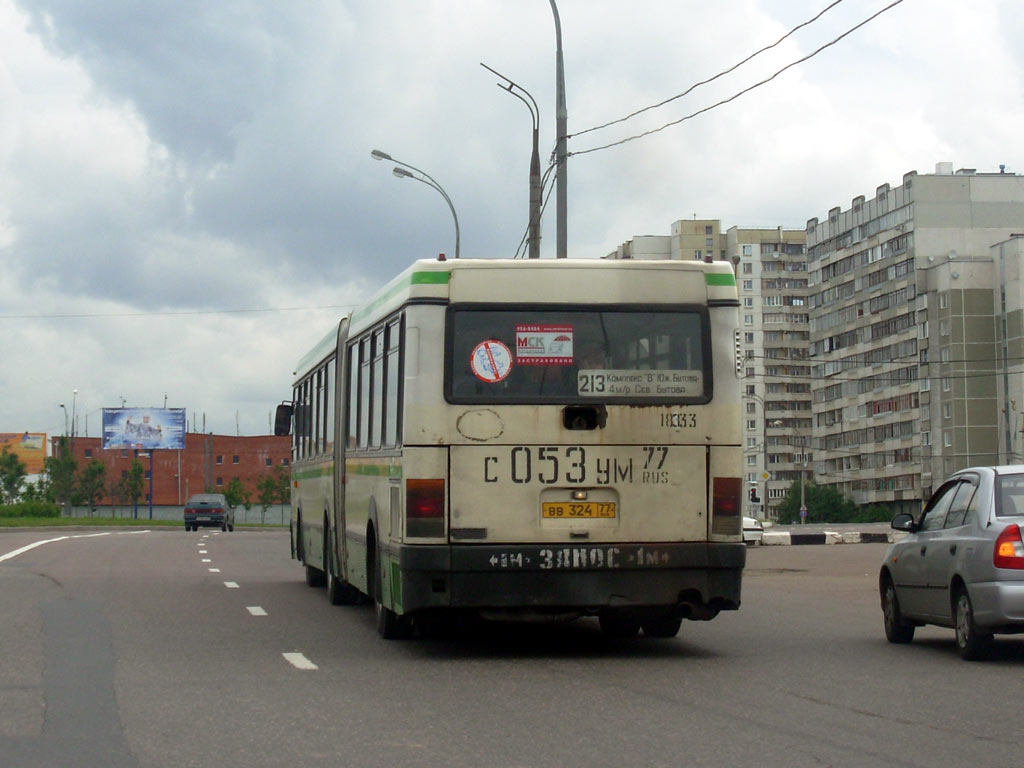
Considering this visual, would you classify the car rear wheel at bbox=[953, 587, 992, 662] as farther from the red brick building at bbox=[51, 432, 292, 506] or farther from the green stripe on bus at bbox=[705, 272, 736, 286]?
the red brick building at bbox=[51, 432, 292, 506]

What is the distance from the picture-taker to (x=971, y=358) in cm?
11988

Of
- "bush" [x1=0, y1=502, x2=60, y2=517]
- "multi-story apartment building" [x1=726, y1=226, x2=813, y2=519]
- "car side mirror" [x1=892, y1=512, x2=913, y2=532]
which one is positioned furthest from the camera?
"multi-story apartment building" [x1=726, y1=226, x2=813, y2=519]

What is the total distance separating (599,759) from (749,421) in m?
161

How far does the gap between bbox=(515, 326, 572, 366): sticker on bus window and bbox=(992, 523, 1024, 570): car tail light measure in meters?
3.36

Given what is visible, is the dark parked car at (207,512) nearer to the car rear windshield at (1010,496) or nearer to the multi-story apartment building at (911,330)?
the multi-story apartment building at (911,330)

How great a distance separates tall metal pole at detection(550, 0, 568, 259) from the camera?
91.4 feet

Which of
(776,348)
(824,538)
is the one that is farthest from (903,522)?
(776,348)

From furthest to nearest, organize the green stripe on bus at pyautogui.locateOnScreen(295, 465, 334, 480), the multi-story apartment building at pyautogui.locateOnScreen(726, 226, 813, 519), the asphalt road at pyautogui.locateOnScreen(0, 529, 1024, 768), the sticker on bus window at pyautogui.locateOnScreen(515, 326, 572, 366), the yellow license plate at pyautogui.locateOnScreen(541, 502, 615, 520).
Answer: the multi-story apartment building at pyautogui.locateOnScreen(726, 226, 813, 519) → the green stripe on bus at pyautogui.locateOnScreen(295, 465, 334, 480) → the sticker on bus window at pyautogui.locateOnScreen(515, 326, 572, 366) → the yellow license plate at pyautogui.locateOnScreen(541, 502, 615, 520) → the asphalt road at pyautogui.locateOnScreen(0, 529, 1024, 768)

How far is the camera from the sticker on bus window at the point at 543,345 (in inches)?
483

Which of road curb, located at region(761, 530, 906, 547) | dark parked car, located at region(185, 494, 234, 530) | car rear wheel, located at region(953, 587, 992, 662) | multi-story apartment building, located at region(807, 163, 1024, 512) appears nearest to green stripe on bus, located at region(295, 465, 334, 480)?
car rear wheel, located at region(953, 587, 992, 662)

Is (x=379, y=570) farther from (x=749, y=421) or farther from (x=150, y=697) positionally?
(x=749, y=421)

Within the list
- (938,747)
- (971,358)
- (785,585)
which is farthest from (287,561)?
(971,358)

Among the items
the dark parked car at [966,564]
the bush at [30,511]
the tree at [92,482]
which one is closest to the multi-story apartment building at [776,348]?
the tree at [92,482]

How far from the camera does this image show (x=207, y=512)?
2876 inches
